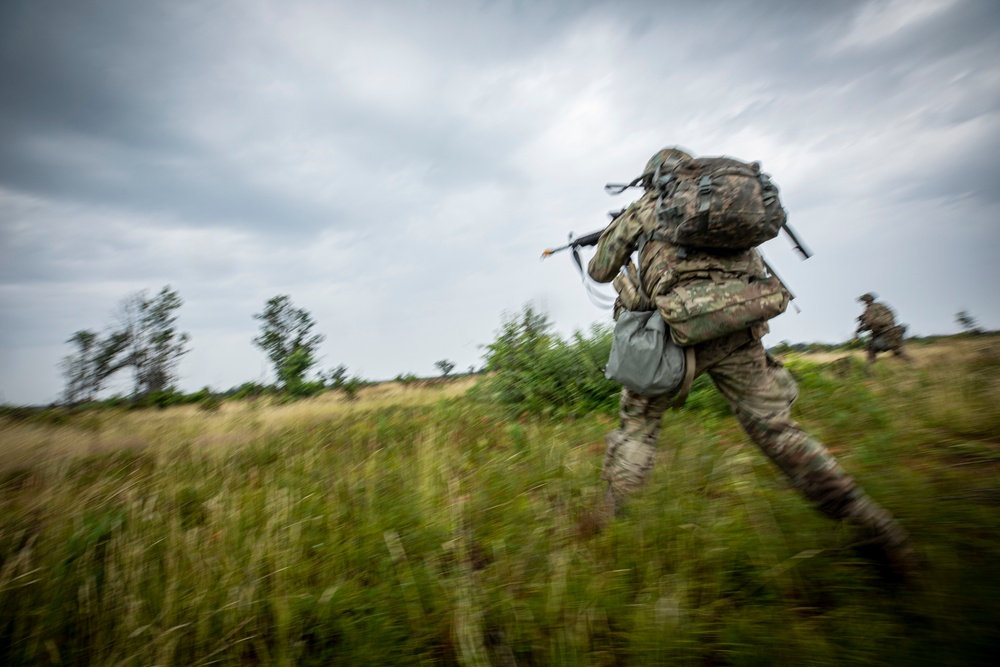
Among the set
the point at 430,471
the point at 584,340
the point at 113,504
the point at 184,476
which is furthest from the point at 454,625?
the point at 584,340

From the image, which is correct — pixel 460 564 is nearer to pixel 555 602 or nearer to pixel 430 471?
pixel 555 602

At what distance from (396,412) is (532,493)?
16.3 ft

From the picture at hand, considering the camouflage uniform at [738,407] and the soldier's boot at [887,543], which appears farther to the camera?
the camouflage uniform at [738,407]

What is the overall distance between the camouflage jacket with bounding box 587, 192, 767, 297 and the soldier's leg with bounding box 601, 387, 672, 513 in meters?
0.63

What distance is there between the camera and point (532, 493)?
2.76 m

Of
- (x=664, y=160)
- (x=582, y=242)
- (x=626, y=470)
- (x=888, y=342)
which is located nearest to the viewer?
(x=626, y=470)

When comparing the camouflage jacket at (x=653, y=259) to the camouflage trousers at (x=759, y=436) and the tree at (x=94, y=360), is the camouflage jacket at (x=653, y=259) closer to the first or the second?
the camouflage trousers at (x=759, y=436)

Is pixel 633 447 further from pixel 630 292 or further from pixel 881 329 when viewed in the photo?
pixel 881 329

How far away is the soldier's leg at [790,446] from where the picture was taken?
5.58 feet

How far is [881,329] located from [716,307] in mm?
9832

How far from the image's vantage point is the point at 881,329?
884 cm

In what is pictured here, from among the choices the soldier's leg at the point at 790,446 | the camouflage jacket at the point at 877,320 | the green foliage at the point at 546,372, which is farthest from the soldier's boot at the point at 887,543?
the camouflage jacket at the point at 877,320

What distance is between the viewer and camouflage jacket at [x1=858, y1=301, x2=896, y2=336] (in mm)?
8812

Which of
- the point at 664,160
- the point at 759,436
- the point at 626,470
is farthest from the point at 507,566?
the point at 664,160
